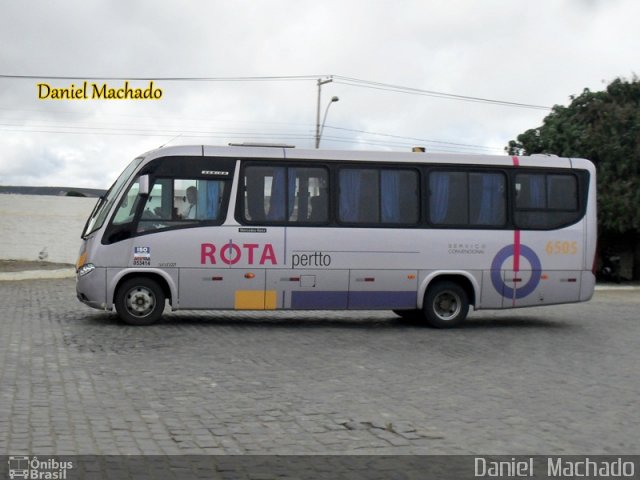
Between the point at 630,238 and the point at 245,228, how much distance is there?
25.2 meters

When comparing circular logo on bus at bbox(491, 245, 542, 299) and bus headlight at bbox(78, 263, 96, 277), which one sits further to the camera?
circular logo on bus at bbox(491, 245, 542, 299)

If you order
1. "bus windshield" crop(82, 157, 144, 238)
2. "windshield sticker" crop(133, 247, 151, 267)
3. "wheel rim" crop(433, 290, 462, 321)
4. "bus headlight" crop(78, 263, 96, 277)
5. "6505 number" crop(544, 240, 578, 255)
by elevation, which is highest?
"bus windshield" crop(82, 157, 144, 238)

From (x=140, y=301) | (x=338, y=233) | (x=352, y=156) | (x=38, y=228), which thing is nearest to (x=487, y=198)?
(x=352, y=156)

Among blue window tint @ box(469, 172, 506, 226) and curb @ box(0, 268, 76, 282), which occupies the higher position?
blue window tint @ box(469, 172, 506, 226)

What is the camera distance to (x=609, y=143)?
34.6 meters

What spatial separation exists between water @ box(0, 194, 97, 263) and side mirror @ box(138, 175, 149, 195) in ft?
68.4

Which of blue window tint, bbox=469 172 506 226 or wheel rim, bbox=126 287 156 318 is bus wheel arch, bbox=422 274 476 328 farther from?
wheel rim, bbox=126 287 156 318

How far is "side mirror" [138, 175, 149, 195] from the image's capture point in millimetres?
15597

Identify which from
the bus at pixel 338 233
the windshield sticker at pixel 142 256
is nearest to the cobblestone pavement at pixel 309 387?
the bus at pixel 338 233

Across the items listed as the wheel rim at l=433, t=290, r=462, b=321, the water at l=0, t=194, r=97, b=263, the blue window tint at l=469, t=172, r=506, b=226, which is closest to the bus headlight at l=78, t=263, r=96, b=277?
the wheel rim at l=433, t=290, r=462, b=321

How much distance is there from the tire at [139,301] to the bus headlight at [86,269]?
56 centimetres

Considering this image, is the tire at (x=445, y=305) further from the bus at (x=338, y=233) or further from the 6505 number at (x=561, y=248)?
the 6505 number at (x=561, y=248)
